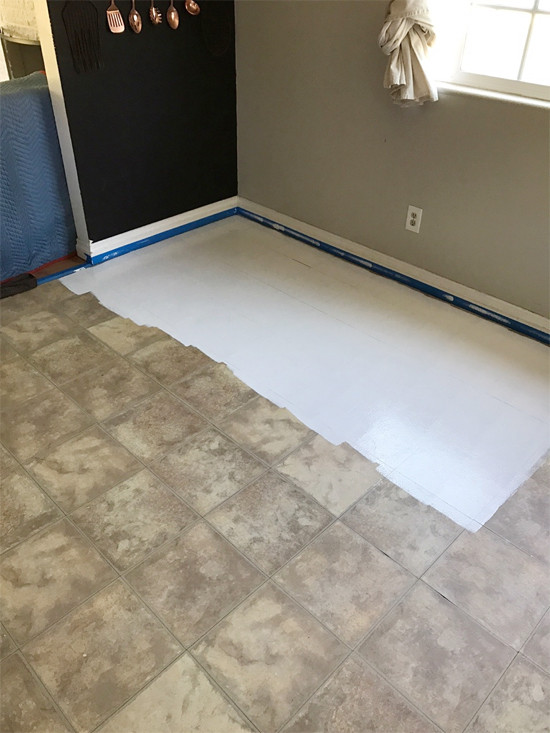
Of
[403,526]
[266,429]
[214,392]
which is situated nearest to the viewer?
[403,526]

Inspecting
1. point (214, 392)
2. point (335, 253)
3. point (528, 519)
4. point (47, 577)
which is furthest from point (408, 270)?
point (47, 577)

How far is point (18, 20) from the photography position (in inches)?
129

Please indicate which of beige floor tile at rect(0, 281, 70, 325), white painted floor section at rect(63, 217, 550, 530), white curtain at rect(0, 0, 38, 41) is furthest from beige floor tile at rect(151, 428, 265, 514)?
white curtain at rect(0, 0, 38, 41)

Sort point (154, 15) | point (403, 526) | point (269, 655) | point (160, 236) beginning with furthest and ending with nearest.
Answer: point (160, 236), point (154, 15), point (403, 526), point (269, 655)

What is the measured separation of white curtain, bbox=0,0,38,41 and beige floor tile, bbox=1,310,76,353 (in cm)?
174

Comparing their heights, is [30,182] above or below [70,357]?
above

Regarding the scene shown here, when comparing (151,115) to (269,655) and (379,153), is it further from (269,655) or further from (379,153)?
(269,655)

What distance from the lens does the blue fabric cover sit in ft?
8.27

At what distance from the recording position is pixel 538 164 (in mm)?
2197

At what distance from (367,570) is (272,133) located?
95.5 inches

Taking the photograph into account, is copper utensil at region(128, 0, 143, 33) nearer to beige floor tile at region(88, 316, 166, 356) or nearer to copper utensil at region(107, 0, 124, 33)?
copper utensil at region(107, 0, 124, 33)

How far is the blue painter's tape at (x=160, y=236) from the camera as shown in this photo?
300cm

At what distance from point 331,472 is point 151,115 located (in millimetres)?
2083

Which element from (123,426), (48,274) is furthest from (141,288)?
(123,426)
